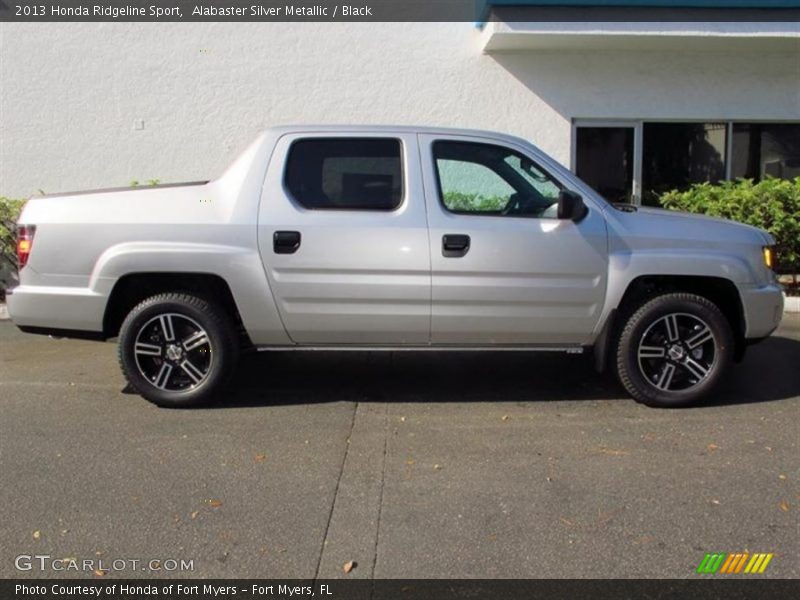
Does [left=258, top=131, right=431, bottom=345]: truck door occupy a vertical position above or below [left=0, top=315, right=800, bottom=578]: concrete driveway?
above

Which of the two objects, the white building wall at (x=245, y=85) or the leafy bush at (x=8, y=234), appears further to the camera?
the white building wall at (x=245, y=85)

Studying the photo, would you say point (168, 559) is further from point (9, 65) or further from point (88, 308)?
point (9, 65)

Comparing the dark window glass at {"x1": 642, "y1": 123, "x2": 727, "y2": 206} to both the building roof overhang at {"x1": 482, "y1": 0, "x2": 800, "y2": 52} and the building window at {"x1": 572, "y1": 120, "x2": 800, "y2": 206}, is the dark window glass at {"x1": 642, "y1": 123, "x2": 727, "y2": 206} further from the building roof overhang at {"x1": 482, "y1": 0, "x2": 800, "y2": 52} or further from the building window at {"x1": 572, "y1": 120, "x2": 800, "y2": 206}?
the building roof overhang at {"x1": 482, "y1": 0, "x2": 800, "y2": 52}

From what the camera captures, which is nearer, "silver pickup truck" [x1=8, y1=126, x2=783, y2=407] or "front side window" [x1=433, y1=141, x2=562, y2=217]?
"silver pickup truck" [x1=8, y1=126, x2=783, y2=407]

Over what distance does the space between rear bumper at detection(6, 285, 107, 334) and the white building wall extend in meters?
5.70

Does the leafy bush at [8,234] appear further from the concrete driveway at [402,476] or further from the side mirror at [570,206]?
the side mirror at [570,206]

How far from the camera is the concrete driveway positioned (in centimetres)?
312

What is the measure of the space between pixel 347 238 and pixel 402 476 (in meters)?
1.61

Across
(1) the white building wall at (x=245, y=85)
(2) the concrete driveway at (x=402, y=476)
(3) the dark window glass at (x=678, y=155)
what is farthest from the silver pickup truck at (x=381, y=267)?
(3) the dark window glass at (x=678, y=155)

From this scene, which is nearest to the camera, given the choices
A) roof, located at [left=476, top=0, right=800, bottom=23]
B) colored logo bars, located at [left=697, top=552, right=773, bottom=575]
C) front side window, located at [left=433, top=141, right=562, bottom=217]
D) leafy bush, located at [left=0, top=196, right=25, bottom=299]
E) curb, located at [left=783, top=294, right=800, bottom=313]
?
colored logo bars, located at [left=697, top=552, right=773, bottom=575]

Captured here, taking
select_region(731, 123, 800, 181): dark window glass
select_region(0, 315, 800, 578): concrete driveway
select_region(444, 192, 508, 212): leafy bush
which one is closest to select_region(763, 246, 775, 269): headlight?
select_region(0, 315, 800, 578): concrete driveway

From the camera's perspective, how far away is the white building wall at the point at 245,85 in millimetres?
10000

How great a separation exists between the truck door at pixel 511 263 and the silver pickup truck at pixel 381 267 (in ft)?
0.04

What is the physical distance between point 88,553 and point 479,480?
6.33 ft
